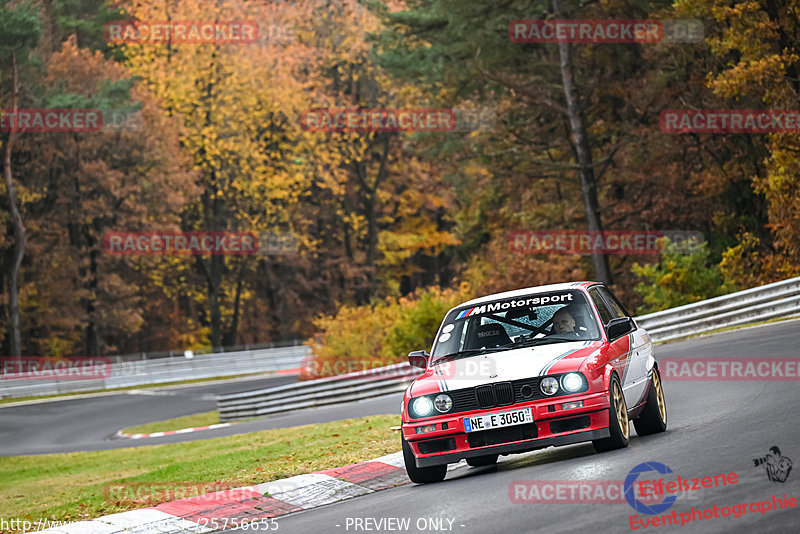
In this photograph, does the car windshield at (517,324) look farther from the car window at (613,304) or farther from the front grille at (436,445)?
the front grille at (436,445)

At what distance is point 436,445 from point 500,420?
0.66 meters

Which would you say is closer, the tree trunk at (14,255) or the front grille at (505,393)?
the front grille at (505,393)

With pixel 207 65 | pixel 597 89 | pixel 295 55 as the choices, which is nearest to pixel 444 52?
pixel 597 89

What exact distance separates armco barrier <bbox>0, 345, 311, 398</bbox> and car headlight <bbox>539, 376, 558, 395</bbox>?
3517 centimetres

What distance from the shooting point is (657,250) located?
3412cm

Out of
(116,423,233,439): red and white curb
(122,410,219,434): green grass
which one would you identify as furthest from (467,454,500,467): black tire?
(122,410,219,434): green grass

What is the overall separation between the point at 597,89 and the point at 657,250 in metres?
6.31

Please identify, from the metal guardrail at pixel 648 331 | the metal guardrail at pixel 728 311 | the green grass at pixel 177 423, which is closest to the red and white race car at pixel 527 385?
the metal guardrail at pixel 648 331

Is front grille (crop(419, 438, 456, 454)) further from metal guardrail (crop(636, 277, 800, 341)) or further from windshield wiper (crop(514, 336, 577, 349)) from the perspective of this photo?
metal guardrail (crop(636, 277, 800, 341))

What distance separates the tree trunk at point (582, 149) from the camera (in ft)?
105

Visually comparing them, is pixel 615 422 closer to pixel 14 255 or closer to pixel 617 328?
pixel 617 328

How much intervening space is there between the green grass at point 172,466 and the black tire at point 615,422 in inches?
118

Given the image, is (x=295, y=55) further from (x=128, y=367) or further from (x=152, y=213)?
(x=128, y=367)

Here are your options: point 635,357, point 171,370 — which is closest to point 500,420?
point 635,357
